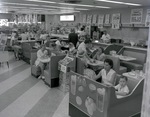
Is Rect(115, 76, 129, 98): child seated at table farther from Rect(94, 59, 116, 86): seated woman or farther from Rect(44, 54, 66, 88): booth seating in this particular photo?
Rect(44, 54, 66, 88): booth seating

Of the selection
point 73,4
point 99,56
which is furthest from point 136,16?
point 99,56

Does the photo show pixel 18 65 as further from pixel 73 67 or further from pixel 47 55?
pixel 73 67

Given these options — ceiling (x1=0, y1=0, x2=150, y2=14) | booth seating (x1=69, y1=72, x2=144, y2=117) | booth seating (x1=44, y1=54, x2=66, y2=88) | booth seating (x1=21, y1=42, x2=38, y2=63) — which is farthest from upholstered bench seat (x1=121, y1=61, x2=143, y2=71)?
booth seating (x1=21, y1=42, x2=38, y2=63)

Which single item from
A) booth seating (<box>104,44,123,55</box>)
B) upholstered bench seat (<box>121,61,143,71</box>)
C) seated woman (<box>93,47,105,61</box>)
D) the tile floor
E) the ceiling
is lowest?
the tile floor

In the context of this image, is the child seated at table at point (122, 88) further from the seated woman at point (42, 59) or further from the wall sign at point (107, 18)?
the wall sign at point (107, 18)

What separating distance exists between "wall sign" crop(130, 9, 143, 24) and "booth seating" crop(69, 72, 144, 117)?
725 cm

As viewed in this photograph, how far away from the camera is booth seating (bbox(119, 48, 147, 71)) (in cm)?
612

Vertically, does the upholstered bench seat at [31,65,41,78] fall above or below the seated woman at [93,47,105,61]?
below

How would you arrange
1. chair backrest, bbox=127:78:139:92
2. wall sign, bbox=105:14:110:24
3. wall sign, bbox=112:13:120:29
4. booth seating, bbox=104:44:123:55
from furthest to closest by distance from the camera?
wall sign, bbox=105:14:110:24
wall sign, bbox=112:13:120:29
booth seating, bbox=104:44:123:55
chair backrest, bbox=127:78:139:92

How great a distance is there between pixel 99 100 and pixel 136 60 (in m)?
4.49

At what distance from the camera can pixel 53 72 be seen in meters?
5.28

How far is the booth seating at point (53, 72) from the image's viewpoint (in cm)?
522

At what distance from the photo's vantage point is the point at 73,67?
5051 mm

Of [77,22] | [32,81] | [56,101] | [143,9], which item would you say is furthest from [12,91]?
[77,22]
